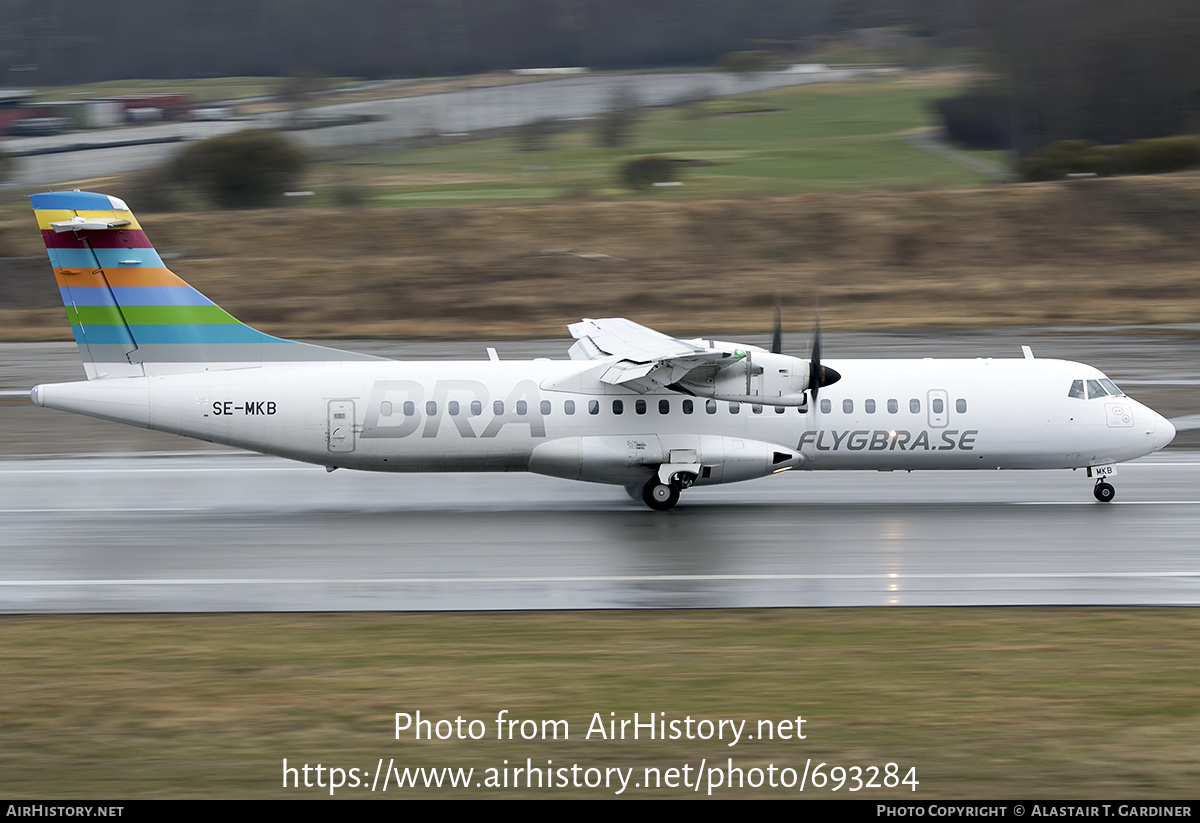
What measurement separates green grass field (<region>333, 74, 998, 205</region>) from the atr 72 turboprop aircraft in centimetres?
3966

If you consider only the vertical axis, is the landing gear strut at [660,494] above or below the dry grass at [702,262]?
below

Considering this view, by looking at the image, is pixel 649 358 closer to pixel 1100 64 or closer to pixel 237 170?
pixel 237 170

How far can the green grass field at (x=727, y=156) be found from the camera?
63.2 metres

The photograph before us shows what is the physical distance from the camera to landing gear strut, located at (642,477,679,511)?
65.8ft

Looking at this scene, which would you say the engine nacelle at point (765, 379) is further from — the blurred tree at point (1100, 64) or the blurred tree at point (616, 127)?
the blurred tree at point (616, 127)

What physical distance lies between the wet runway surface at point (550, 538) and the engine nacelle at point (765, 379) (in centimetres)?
199

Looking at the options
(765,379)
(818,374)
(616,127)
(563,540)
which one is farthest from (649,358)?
(616,127)

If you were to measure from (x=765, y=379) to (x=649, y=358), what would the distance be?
2.07 m

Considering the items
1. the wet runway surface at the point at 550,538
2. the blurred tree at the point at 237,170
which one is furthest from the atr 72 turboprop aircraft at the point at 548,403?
the blurred tree at the point at 237,170

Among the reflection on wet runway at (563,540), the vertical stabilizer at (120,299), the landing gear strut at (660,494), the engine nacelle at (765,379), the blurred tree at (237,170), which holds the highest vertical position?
the blurred tree at (237,170)

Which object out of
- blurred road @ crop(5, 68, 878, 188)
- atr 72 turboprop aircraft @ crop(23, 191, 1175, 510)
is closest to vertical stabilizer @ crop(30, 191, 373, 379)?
atr 72 turboprop aircraft @ crop(23, 191, 1175, 510)

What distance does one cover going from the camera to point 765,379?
19219mm

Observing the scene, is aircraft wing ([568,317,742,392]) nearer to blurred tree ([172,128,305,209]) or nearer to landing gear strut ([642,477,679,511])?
landing gear strut ([642,477,679,511])

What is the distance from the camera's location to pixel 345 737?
10.1 meters
